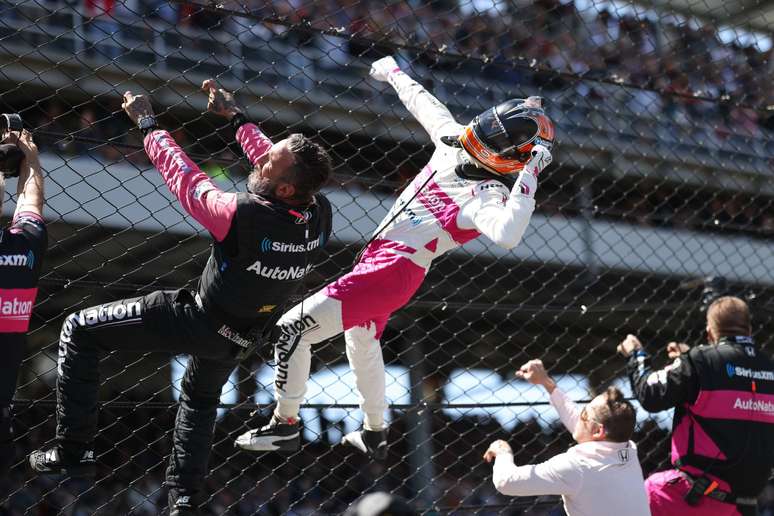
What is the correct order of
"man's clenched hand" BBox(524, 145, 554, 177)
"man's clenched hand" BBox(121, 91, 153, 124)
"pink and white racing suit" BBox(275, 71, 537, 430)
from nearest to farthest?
1. "man's clenched hand" BBox(121, 91, 153, 124)
2. "man's clenched hand" BBox(524, 145, 554, 177)
3. "pink and white racing suit" BBox(275, 71, 537, 430)

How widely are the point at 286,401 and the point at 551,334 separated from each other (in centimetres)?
881

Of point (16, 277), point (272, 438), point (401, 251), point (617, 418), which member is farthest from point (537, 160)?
point (16, 277)

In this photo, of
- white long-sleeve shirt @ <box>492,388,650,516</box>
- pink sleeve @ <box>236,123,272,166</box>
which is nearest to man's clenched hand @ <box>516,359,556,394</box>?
white long-sleeve shirt @ <box>492,388,650,516</box>

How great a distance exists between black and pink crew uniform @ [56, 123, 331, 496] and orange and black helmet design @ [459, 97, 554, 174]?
2.39 feet

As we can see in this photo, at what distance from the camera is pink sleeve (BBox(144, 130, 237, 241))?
10.2 feet

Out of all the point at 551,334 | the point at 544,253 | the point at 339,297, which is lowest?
the point at 551,334

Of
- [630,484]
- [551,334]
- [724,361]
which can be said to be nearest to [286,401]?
[630,484]

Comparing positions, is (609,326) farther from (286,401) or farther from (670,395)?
(286,401)

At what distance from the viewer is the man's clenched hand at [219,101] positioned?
353cm

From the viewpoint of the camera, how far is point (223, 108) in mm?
3543

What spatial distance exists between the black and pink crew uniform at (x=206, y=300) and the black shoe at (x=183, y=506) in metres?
0.41

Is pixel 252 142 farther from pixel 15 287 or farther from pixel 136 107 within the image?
pixel 15 287

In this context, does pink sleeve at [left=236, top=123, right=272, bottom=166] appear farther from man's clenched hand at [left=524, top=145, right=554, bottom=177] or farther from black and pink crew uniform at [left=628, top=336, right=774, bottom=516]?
black and pink crew uniform at [left=628, top=336, right=774, bottom=516]

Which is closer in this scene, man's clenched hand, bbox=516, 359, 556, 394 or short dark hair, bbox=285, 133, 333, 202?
short dark hair, bbox=285, 133, 333, 202
